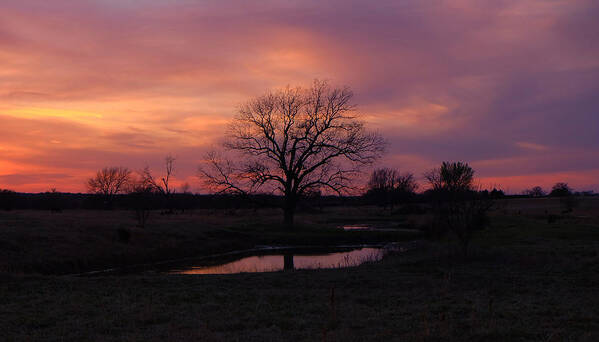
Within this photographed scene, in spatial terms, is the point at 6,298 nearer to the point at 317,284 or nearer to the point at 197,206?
the point at 317,284

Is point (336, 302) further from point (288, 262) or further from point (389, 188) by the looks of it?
point (389, 188)

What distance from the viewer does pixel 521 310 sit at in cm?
1020

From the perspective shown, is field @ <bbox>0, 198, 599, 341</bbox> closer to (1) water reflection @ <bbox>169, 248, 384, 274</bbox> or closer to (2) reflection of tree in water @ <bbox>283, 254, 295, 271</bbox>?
(1) water reflection @ <bbox>169, 248, 384, 274</bbox>

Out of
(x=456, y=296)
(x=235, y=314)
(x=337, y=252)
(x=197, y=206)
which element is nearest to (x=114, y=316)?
(x=235, y=314)

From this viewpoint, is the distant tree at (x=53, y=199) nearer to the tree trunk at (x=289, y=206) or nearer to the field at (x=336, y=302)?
the tree trunk at (x=289, y=206)

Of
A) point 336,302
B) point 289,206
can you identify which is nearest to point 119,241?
point 289,206

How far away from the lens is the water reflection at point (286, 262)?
23.8 meters

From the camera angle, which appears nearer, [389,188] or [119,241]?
[119,241]

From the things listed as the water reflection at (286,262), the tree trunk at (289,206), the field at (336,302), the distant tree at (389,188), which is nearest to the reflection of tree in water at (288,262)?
the water reflection at (286,262)

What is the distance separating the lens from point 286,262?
1082 inches

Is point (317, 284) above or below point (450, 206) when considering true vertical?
below

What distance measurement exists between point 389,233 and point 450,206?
1963 centimetres

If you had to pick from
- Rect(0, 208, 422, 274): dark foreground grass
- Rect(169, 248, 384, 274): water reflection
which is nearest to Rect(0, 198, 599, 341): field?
Rect(0, 208, 422, 274): dark foreground grass

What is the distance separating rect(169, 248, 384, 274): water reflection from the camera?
2378 centimetres
